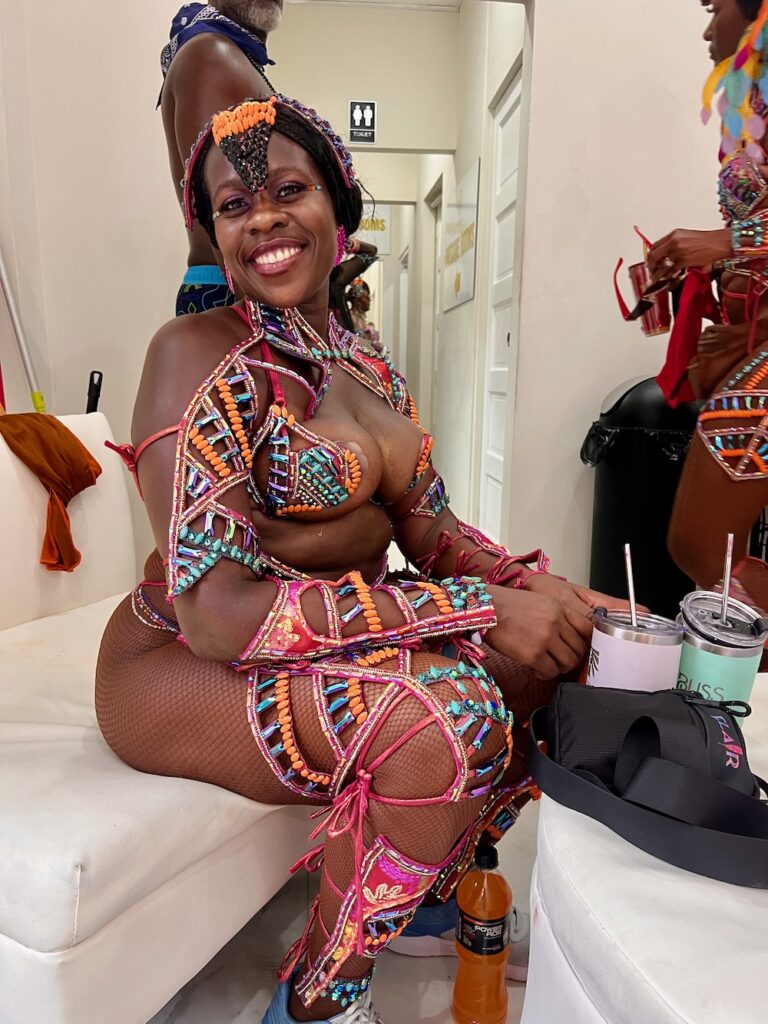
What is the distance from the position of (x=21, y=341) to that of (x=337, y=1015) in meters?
1.99

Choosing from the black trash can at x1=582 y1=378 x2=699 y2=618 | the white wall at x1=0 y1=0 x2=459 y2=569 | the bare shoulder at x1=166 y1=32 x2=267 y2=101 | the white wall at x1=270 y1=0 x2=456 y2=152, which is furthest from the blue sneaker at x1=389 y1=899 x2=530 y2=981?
the white wall at x1=270 y1=0 x2=456 y2=152

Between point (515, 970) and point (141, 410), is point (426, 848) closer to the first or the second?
point (515, 970)

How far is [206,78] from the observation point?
4.49ft

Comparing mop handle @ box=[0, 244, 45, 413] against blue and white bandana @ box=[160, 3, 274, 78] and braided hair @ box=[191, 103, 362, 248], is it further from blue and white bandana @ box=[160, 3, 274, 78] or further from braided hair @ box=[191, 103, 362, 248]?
braided hair @ box=[191, 103, 362, 248]

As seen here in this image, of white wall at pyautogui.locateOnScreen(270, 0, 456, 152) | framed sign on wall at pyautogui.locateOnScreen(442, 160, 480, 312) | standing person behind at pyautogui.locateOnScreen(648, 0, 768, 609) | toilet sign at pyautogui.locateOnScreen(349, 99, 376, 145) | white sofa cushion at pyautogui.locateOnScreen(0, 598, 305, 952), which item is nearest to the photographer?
white sofa cushion at pyautogui.locateOnScreen(0, 598, 305, 952)

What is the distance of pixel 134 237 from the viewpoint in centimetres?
262

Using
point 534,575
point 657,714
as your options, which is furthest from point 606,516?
point 657,714

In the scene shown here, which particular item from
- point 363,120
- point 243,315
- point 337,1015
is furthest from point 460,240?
point 337,1015

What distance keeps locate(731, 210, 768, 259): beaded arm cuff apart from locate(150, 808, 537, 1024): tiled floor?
1.44 meters

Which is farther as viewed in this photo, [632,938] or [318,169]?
[318,169]

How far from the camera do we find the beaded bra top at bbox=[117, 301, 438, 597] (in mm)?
892

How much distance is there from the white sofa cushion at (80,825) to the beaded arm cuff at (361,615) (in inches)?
8.6

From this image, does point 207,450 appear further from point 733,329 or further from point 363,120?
point 363,120

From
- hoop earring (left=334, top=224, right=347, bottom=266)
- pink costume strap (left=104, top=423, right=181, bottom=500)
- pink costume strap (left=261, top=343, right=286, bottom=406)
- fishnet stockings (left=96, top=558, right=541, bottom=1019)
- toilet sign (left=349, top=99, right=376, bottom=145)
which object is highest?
toilet sign (left=349, top=99, right=376, bottom=145)
